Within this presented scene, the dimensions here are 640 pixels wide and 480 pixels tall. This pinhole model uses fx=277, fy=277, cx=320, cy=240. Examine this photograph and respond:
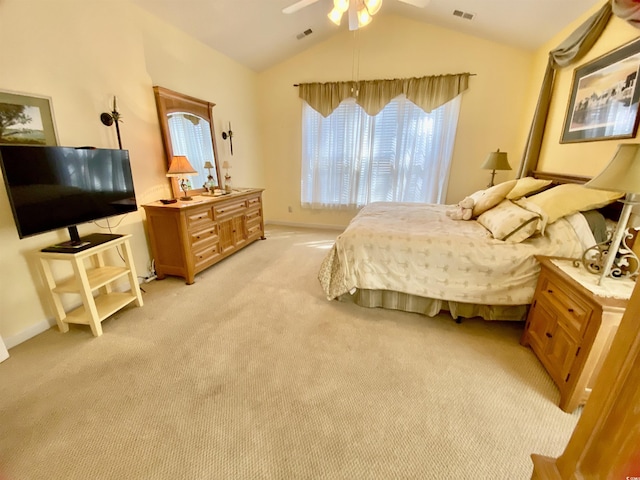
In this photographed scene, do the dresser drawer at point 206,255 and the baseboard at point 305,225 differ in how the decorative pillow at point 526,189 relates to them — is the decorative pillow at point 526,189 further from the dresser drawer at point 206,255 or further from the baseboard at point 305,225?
the dresser drawer at point 206,255

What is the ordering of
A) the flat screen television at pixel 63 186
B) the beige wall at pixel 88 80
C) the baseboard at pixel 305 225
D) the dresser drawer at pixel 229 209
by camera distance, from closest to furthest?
the flat screen television at pixel 63 186
the beige wall at pixel 88 80
the dresser drawer at pixel 229 209
the baseboard at pixel 305 225

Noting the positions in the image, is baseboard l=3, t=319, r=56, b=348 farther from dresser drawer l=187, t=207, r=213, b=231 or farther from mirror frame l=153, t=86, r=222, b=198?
mirror frame l=153, t=86, r=222, b=198

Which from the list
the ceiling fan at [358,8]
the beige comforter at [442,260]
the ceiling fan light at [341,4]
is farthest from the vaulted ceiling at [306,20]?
the beige comforter at [442,260]

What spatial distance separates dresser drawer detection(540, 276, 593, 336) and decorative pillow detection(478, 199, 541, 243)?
0.36m

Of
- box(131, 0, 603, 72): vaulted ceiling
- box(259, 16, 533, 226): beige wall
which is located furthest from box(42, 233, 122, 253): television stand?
box(259, 16, 533, 226): beige wall

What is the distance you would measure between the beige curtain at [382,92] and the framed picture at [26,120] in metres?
3.42

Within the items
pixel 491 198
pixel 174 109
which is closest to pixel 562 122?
pixel 491 198

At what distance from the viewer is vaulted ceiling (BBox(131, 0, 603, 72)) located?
2.76m

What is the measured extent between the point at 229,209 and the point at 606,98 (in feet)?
12.3

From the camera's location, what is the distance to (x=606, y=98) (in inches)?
87.8

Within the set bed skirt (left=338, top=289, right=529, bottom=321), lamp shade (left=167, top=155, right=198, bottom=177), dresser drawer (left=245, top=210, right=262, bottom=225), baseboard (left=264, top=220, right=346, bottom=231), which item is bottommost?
baseboard (left=264, top=220, right=346, bottom=231)

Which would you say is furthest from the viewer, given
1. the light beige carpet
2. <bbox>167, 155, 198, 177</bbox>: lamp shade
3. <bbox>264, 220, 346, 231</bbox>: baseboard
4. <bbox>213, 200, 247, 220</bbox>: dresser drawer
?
<bbox>264, 220, 346, 231</bbox>: baseboard

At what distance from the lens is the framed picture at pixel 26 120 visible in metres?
1.84

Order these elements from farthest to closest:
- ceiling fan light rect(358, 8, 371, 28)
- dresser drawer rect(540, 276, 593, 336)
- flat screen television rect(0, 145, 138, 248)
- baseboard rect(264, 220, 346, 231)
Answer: baseboard rect(264, 220, 346, 231), ceiling fan light rect(358, 8, 371, 28), flat screen television rect(0, 145, 138, 248), dresser drawer rect(540, 276, 593, 336)
